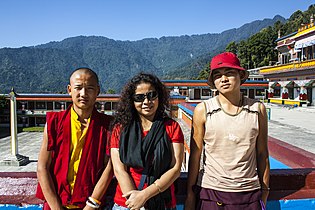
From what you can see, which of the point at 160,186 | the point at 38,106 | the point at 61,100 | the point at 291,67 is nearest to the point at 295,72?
the point at 291,67

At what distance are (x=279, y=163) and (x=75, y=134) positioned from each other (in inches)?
110

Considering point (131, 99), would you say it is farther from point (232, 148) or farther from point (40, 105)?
point (40, 105)

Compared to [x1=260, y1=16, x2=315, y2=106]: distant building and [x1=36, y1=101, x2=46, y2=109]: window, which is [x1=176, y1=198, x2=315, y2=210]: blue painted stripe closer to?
[x1=260, y1=16, x2=315, y2=106]: distant building

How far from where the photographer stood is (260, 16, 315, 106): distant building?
843 inches

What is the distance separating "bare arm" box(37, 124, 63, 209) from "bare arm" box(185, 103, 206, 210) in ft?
2.88

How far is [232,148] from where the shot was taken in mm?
1854

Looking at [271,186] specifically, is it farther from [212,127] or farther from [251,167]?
[212,127]

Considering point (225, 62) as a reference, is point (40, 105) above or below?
below

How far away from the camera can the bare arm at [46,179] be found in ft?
5.98

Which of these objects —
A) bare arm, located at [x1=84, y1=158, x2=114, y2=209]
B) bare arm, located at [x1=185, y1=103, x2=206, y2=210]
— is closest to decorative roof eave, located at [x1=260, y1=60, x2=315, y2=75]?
bare arm, located at [x1=185, y1=103, x2=206, y2=210]

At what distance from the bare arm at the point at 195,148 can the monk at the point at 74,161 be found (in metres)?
0.56

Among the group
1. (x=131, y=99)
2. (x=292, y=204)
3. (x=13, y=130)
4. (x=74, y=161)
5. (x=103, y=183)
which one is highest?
(x=131, y=99)

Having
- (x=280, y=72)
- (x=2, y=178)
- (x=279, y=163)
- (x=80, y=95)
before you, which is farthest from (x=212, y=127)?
(x=280, y=72)

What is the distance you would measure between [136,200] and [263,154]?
0.93 metres
